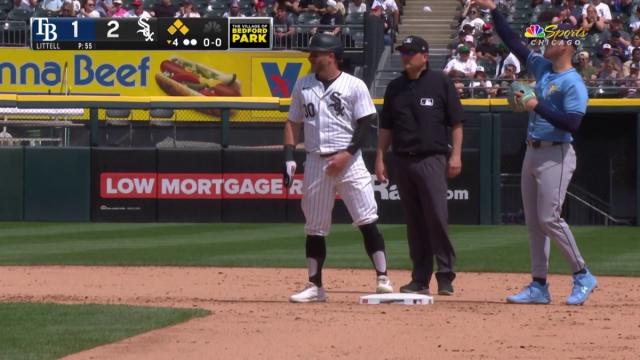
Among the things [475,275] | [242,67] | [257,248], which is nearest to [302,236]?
[257,248]

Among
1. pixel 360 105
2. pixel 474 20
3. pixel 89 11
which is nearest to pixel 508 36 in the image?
pixel 360 105

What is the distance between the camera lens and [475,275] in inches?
462

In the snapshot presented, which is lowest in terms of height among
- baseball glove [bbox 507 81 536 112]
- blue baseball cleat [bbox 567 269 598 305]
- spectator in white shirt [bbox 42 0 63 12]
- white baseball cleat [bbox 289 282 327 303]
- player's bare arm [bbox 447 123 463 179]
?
white baseball cleat [bbox 289 282 327 303]

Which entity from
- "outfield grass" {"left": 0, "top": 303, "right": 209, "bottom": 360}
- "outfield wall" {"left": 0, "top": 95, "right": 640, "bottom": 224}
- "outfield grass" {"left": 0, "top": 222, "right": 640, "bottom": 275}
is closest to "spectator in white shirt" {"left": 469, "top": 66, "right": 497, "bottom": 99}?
"outfield wall" {"left": 0, "top": 95, "right": 640, "bottom": 224}

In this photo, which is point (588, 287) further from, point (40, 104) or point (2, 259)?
point (40, 104)

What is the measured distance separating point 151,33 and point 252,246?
9.74m

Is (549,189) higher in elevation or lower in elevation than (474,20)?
lower

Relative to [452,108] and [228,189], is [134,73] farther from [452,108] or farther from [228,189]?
[452,108]

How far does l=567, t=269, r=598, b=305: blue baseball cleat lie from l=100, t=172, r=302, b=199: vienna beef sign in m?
10.9

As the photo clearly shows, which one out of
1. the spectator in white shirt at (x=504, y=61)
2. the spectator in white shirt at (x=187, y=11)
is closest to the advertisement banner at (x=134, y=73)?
the spectator in white shirt at (x=187, y=11)

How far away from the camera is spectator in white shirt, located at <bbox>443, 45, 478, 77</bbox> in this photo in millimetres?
21859

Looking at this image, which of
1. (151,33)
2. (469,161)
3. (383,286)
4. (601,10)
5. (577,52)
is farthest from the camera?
(151,33)

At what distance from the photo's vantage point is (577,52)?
2058 centimetres

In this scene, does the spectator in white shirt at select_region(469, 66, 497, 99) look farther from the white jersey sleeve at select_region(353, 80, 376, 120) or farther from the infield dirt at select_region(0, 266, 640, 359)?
the white jersey sleeve at select_region(353, 80, 376, 120)
